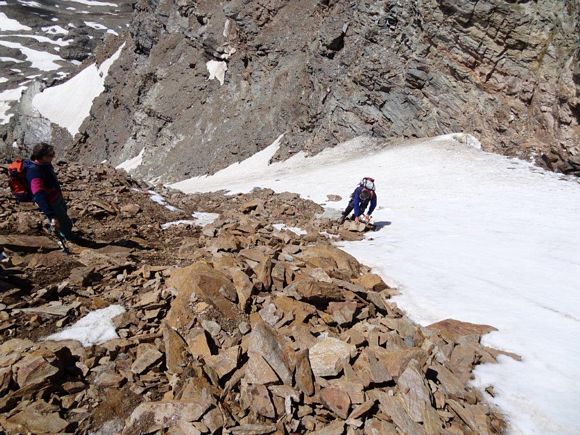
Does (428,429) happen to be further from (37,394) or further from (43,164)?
(43,164)

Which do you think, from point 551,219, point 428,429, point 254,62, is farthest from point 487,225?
point 254,62

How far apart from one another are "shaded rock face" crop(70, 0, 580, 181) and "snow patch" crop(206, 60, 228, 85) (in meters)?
0.54

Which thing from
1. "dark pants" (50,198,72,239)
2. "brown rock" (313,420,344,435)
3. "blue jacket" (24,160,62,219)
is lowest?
"brown rock" (313,420,344,435)

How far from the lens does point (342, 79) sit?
100 ft

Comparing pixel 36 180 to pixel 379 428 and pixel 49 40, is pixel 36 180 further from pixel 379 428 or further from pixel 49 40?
pixel 49 40

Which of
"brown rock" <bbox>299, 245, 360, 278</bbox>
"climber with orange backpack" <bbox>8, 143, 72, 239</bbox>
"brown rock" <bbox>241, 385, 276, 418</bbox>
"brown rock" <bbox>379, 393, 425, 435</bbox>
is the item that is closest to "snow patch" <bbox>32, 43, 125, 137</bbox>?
"climber with orange backpack" <bbox>8, 143, 72, 239</bbox>

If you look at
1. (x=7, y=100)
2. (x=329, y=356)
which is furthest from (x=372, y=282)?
(x=7, y=100)

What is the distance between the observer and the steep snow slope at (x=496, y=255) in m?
5.03

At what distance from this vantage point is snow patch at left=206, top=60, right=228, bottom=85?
149 ft

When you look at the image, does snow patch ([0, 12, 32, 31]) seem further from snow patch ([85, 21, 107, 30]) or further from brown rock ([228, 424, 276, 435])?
brown rock ([228, 424, 276, 435])

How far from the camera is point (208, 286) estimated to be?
5535 millimetres

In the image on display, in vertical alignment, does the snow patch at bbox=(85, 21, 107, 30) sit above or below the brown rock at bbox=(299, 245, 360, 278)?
above

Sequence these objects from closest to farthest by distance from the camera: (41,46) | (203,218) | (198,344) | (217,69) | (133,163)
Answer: (198,344)
(203,218)
(217,69)
(133,163)
(41,46)

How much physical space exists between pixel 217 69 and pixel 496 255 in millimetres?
43350
